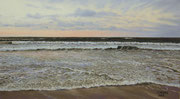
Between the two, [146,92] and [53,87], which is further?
[53,87]

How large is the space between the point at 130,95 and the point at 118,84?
849 mm

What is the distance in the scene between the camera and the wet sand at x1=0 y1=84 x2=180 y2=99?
3318mm

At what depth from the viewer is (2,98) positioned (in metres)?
3.20

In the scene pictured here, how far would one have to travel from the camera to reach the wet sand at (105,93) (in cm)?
332

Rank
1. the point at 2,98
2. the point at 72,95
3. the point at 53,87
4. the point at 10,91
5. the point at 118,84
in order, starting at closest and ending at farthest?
1. the point at 2,98
2. the point at 72,95
3. the point at 10,91
4. the point at 53,87
5. the point at 118,84

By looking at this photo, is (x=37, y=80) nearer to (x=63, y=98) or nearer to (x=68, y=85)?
(x=68, y=85)

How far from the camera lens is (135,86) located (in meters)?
Answer: 4.11

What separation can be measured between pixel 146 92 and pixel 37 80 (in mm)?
3937

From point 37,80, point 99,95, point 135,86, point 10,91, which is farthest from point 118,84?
Answer: point 10,91

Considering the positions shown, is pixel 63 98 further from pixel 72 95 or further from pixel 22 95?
pixel 22 95

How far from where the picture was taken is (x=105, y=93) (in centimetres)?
354

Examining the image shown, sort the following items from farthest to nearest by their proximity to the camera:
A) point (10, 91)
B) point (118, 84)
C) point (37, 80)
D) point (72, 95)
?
point (37, 80) < point (118, 84) < point (10, 91) < point (72, 95)

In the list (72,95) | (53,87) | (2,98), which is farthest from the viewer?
(53,87)

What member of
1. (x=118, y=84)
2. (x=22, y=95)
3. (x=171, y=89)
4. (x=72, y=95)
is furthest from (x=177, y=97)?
(x=22, y=95)
